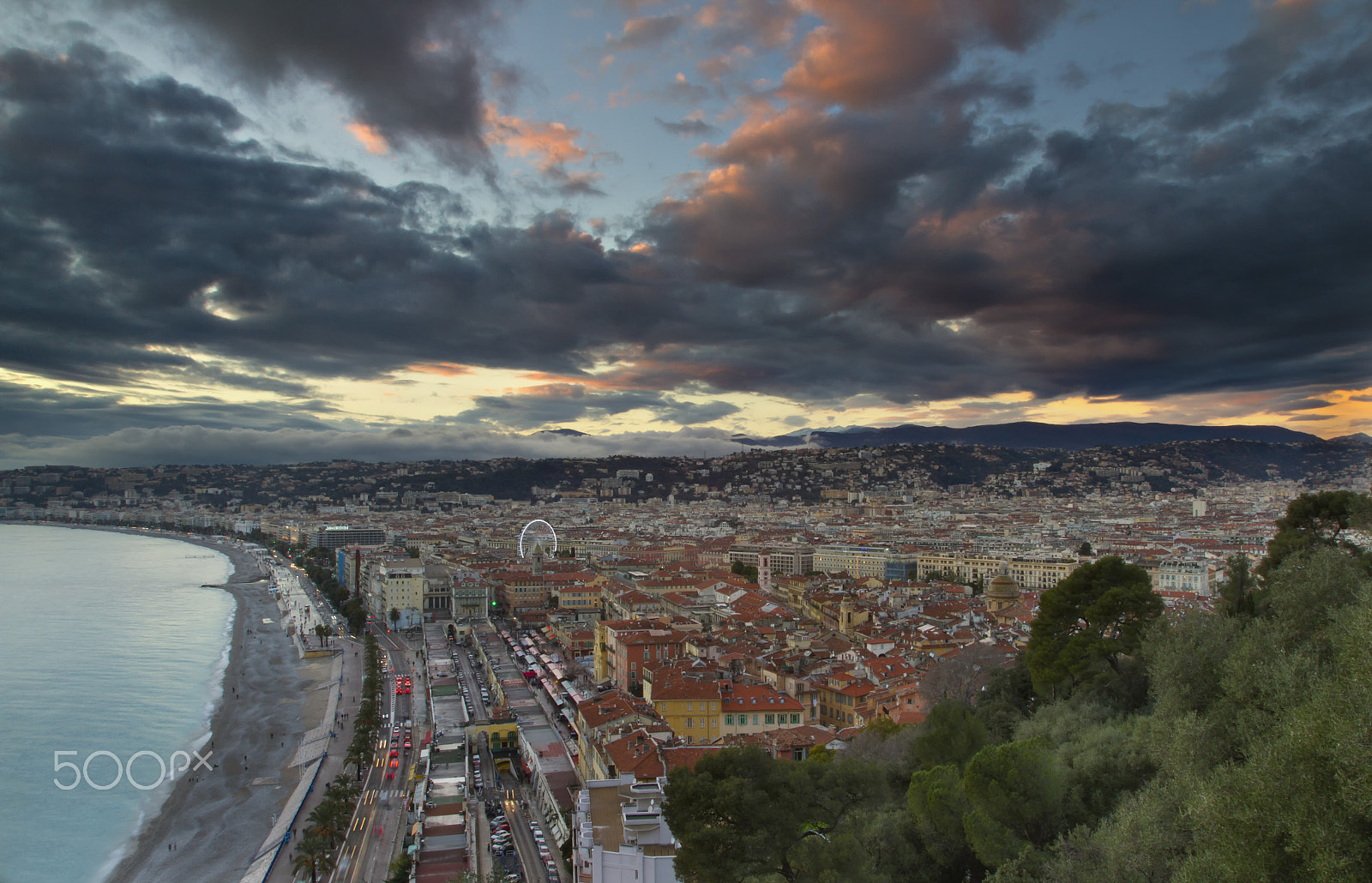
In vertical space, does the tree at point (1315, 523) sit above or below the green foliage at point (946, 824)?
above

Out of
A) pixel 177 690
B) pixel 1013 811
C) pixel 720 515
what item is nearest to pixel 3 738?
pixel 177 690

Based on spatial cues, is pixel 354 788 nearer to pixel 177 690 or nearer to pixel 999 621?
pixel 177 690

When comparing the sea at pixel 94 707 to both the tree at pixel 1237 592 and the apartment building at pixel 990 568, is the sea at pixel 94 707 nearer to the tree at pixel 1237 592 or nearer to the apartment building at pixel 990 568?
the tree at pixel 1237 592

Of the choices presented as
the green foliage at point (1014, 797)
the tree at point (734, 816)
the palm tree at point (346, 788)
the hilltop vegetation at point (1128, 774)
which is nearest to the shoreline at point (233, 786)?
the palm tree at point (346, 788)

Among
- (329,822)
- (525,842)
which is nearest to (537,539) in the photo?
(329,822)

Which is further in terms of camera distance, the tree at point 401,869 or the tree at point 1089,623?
the tree at point 401,869

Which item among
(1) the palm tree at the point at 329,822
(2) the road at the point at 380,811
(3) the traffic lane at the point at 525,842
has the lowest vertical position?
(2) the road at the point at 380,811

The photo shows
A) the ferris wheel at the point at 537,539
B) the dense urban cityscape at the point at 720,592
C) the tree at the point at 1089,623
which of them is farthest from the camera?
the ferris wheel at the point at 537,539
